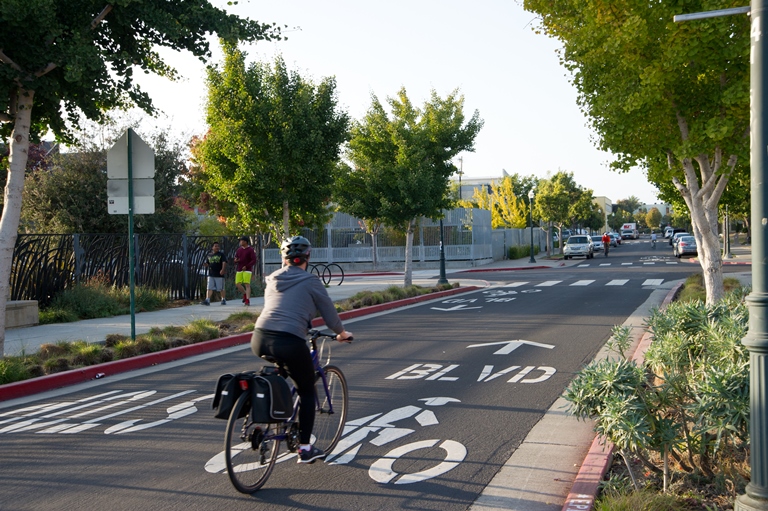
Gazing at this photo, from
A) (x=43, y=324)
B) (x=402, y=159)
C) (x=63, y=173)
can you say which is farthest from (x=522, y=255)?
(x=43, y=324)

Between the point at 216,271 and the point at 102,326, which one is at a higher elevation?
the point at 216,271

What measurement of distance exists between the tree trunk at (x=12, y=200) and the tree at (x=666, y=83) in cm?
937

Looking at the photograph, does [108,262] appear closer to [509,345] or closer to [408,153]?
[408,153]

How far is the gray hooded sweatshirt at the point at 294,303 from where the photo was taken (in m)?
5.43

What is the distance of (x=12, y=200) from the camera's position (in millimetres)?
10547

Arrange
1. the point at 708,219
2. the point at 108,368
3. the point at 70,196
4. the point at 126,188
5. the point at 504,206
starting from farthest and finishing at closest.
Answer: the point at 504,206 → the point at 70,196 → the point at 708,219 → the point at 126,188 → the point at 108,368

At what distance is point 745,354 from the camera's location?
538 cm

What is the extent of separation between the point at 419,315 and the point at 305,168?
4.76 m

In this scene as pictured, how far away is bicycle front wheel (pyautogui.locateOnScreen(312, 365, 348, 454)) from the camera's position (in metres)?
6.09

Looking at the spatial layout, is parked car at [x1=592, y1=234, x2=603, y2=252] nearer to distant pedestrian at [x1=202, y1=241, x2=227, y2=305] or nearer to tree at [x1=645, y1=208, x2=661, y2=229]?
distant pedestrian at [x1=202, y1=241, x2=227, y2=305]

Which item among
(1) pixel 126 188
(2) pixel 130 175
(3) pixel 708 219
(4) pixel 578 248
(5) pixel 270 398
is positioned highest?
(2) pixel 130 175

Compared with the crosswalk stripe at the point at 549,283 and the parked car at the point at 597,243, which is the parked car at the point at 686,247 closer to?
the parked car at the point at 597,243

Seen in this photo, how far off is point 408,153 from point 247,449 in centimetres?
1844

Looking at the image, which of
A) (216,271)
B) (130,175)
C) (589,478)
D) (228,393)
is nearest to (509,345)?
(589,478)
